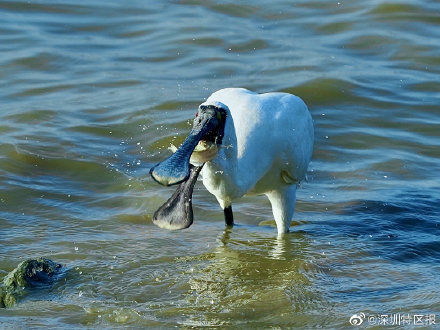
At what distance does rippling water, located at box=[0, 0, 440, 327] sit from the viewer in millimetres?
6316

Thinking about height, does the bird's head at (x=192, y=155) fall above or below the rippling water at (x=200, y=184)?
above

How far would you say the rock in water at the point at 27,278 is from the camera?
19.9ft

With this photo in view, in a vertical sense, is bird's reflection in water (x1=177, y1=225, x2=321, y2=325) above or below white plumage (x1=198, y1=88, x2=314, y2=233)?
below

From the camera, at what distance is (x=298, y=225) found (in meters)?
8.12

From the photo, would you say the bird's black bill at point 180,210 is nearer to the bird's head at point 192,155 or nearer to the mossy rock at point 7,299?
the bird's head at point 192,155

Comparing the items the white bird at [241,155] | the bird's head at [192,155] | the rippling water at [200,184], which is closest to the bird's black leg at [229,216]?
the white bird at [241,155]

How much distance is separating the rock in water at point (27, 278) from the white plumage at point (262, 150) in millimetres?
1157

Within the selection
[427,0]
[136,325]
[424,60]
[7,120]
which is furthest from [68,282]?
[427,0]

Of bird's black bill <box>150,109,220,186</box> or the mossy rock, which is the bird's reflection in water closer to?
bird's black bill <box>150,109,220,186</box>

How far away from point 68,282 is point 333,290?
170cm

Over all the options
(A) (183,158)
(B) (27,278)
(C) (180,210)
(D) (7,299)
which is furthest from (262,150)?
(D) (7,299)

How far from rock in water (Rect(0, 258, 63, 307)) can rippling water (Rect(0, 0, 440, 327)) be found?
12cm

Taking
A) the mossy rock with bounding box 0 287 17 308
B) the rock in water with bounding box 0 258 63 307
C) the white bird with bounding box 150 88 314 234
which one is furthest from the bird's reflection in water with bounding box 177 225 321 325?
the mossy rock with bounding box 0 287 17 308

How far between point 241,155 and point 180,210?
0.69 meters
